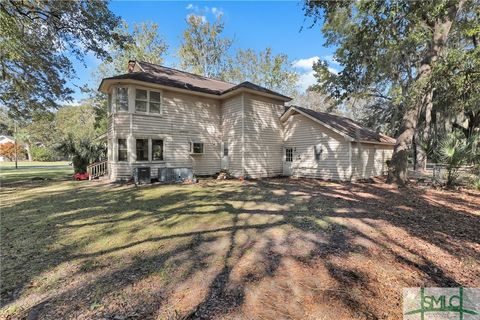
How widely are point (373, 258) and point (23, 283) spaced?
4895 mm

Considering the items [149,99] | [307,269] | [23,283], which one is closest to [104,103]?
[149,99]

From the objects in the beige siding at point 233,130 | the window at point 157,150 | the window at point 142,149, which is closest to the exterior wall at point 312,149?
the beige siding at point 233,130

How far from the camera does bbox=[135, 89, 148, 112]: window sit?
40.7 ft

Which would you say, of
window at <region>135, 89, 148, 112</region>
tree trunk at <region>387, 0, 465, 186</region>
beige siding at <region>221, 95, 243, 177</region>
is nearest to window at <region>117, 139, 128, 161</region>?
window at <region>135, 89, 148, 112</region>

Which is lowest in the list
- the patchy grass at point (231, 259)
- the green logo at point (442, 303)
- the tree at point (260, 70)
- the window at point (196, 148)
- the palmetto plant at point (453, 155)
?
the green logo at point (442, 303)

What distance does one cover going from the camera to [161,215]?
20.3ft

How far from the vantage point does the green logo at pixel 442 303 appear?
2.60 m

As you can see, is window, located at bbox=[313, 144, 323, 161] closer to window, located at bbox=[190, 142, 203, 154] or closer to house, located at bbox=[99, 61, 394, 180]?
house, located at bbox=[99, 61, 394, 180]

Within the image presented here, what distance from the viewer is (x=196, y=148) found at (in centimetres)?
1433

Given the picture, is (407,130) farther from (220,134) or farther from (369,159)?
(220,134)

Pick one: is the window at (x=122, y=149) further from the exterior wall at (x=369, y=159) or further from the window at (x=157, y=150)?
the exterior wall at (x=369, y=159)

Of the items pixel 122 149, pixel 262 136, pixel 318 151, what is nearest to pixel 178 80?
pixel 122 149

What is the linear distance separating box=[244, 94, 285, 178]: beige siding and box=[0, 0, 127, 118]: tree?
7329 millimetres

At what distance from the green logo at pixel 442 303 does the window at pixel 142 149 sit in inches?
478
